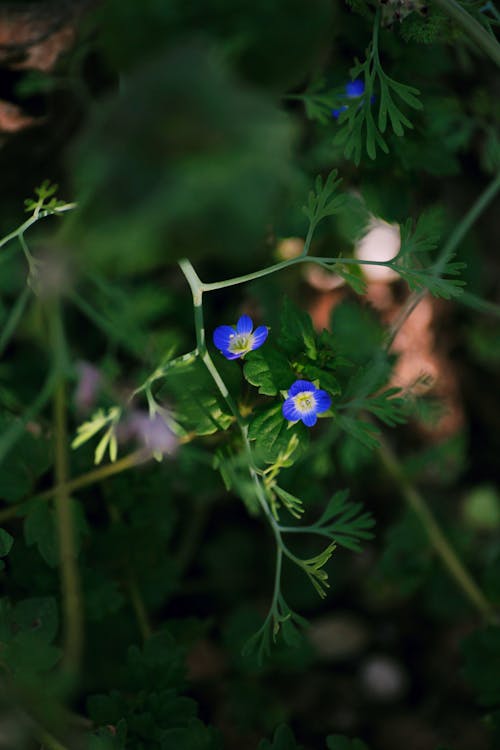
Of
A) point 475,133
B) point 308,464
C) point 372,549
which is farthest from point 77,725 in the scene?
point 475,133

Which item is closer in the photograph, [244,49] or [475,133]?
[244,49]

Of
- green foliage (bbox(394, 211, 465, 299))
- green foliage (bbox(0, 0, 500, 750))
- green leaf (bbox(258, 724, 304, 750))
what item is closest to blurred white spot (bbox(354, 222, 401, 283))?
green foliage (bbox(0, 0, 500, 750))

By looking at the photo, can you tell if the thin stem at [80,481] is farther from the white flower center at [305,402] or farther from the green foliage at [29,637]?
the white flower center at [305,402]

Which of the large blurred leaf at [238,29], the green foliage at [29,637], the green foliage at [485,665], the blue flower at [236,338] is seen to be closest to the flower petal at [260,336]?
the blue flower at [236,338]

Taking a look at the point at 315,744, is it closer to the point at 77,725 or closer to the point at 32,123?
the point at 77,725

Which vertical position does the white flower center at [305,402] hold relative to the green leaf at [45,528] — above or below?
above

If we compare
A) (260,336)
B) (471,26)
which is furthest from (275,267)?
(471,26)

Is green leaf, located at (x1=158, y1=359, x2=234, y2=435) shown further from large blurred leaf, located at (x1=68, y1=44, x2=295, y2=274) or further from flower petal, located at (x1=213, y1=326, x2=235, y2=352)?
large blurred leaf, located at (x1=68, y1=44, x2=295, y2=274)
